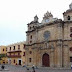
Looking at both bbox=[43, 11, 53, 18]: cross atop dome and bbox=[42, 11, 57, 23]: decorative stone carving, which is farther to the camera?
bbox=[43, 11, 53, 18]: cross atop dome

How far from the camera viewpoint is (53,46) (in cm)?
4028

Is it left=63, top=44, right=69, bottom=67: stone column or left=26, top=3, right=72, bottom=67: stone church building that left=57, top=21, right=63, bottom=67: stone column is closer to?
left=26, top=3, right=72, bottom=67: stone church building

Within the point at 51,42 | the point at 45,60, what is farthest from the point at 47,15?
the point at 45,60

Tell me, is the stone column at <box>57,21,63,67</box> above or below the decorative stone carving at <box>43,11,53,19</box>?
below

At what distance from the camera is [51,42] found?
4075 cm

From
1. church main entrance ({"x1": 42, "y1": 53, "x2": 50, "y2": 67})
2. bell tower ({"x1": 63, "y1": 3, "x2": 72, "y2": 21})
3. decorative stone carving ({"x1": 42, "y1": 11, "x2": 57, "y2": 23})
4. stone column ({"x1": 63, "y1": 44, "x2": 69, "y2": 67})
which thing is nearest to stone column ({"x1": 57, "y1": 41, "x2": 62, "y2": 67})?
stone column ({"x1": 63, "y1": 44, "x2": 69, "y2": 67})

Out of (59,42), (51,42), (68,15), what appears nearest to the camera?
(59,42)

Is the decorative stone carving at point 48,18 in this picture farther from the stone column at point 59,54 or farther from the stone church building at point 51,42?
the stone column at point 59,54

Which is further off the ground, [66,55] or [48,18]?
[48,18]

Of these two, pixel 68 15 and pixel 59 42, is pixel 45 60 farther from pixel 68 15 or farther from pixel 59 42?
pixel 68 15

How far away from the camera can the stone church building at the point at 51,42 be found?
1532 inches

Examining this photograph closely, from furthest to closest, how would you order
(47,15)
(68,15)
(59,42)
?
(47,15)
(68,15)
(59,42)

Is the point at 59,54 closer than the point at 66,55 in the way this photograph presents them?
No

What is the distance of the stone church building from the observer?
38.9m
